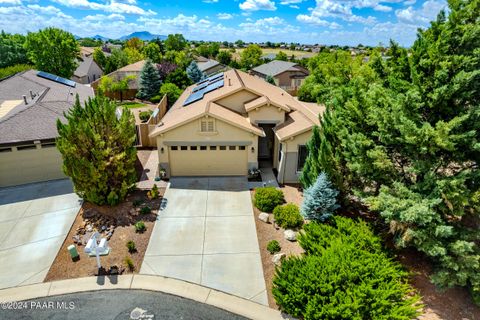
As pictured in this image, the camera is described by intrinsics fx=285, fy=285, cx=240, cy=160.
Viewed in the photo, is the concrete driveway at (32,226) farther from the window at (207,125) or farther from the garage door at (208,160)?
the window at (207,125)

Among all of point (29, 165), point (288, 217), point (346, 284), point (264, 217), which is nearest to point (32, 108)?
point (29, 165)

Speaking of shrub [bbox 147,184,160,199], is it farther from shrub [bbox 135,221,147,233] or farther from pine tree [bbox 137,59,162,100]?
pine tree [bbox 137,59,162,100]

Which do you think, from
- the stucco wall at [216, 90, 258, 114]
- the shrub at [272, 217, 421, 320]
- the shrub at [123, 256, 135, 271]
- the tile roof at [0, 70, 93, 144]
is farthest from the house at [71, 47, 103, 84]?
the shrub at [272, 217, 421, 320]

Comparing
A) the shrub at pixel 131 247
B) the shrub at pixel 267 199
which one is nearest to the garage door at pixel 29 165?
the shrub at pixel 131 247

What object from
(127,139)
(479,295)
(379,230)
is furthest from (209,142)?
(479,295)

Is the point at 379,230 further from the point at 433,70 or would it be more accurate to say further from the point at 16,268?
the point at 16,268

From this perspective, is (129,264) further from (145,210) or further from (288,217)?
(288,217)
